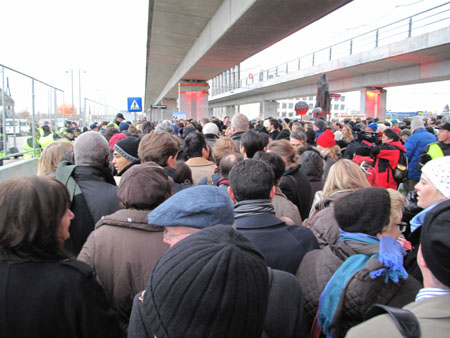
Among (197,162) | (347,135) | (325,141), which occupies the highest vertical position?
(347,135)

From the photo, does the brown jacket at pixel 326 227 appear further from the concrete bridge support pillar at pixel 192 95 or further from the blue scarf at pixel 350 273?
the concrete bridge support pillar at pixel 192 95

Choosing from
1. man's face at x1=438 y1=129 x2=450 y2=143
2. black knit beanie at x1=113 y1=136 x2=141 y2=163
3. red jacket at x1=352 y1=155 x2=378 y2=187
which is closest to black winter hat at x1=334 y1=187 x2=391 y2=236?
black knit beanie at x1=113 y1=136 x2=141 y2=163

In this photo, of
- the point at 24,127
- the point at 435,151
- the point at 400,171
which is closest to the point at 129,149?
the point at 400,171

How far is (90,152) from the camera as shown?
3.26m

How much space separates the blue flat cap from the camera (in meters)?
1.65

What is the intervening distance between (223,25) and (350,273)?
32.8 ft

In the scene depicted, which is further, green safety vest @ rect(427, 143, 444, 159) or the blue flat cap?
green safety vest @ rect(427, 143, 444, 159)

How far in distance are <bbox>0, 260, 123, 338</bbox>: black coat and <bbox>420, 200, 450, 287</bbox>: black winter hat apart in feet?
5.05

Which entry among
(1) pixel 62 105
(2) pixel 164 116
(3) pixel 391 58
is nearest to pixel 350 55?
(3) pixel 391 58

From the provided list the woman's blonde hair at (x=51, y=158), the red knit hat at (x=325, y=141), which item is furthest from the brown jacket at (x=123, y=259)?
the red knit hat at (x=325, y=141)

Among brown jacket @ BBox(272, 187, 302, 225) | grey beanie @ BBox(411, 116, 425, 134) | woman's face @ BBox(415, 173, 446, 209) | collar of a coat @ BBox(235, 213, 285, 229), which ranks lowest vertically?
brown jacket @ BBox(272, 187, 302, 225)

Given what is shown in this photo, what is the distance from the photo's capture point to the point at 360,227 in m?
2.05

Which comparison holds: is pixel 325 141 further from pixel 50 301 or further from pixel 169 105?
pixel 169 105

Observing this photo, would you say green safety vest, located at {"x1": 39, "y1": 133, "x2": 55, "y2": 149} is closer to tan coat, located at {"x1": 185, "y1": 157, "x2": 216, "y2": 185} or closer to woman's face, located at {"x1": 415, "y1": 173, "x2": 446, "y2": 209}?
tan coat, located at {"x1": 185, "y1": 157, "x2": 216, "y2": 185}
